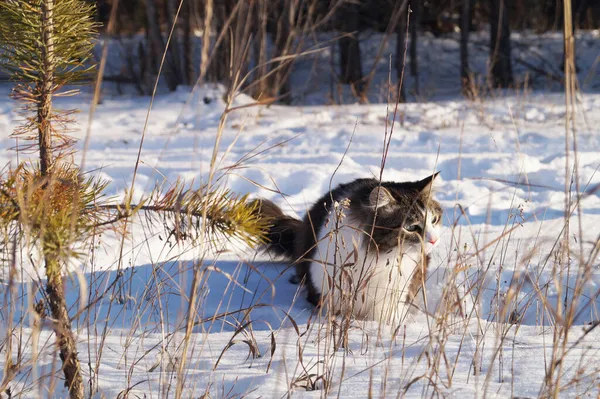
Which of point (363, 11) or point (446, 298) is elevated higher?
point (363, 11)

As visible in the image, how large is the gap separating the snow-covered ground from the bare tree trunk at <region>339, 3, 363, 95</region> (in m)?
3.05

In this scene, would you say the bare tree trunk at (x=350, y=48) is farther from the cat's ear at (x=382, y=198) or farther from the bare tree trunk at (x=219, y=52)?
the cat's ear at (x=382, y=198)

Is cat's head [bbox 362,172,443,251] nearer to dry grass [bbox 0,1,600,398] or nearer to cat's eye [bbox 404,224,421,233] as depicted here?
cat's eye [bbox 404,224,421,233]

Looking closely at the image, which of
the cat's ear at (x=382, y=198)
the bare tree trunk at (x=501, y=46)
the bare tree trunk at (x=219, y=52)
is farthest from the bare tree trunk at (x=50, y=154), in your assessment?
the bare tree trunk at (x=501, y=46)

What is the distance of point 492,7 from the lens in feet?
34.3

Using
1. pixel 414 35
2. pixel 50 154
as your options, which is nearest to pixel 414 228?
pixel 50 154

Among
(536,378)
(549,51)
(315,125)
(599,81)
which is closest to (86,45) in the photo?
(536,378)

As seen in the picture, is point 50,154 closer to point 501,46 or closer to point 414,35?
point 501,46

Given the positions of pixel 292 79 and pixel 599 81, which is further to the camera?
pixel 292 79

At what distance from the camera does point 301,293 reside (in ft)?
11.8

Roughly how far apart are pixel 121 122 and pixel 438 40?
32.5 feet

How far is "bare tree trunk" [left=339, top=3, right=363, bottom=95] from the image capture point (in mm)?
10317

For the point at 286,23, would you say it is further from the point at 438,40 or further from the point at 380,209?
the point at 438,40

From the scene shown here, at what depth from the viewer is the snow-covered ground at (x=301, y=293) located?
192cm
